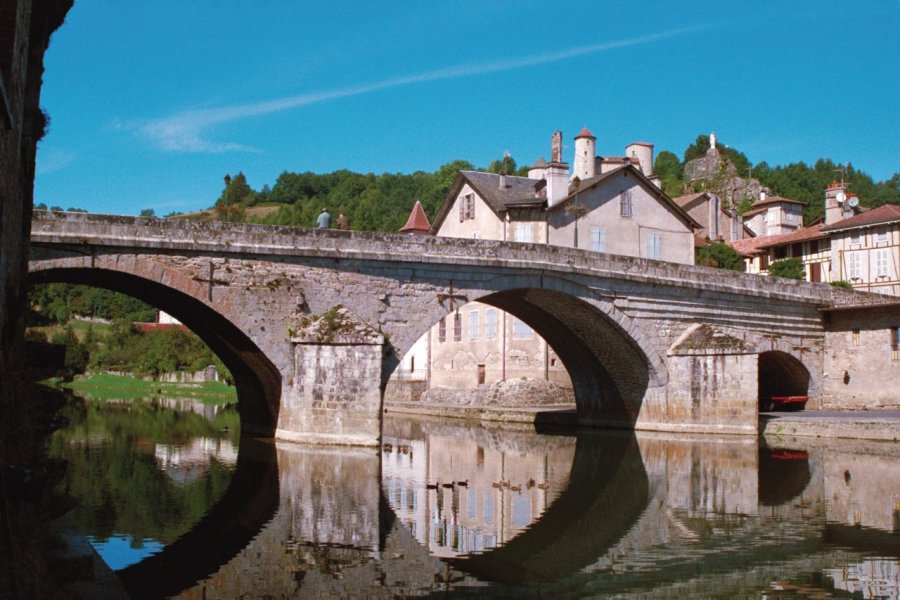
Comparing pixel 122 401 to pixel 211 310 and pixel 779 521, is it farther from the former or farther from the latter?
pixel 779 521

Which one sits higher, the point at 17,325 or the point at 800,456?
the point at 17,325

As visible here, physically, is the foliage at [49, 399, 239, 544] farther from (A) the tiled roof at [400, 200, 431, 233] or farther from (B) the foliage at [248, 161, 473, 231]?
(B) the foliage at [248, 161, 473, 231]

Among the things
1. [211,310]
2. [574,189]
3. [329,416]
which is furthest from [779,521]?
[574,189]

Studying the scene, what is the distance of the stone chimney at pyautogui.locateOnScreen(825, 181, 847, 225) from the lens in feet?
141

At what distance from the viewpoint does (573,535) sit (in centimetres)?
1230

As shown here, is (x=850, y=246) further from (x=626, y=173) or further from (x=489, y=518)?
(x=489, y=518)

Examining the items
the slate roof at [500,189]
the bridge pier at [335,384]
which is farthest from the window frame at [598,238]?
the bridge pier at [335,384]

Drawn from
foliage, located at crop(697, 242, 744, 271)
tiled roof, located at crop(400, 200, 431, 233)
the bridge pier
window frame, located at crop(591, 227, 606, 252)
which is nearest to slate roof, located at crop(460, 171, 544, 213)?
window frame, located at crop(591, 227, 606, 252)

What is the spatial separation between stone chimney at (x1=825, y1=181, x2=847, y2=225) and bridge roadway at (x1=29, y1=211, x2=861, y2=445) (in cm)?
1427

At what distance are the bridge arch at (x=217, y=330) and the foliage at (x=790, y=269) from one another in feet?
93.4

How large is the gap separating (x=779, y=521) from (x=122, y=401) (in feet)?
126

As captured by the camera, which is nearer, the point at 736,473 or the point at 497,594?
the point at 497,594

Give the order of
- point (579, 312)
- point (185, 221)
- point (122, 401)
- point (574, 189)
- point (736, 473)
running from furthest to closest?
point (122, 401)
point (574, 189)
point (579, 312)
point (185, 221)
point (736, 473)

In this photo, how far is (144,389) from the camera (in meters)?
56.0
